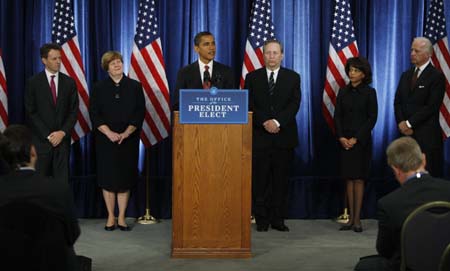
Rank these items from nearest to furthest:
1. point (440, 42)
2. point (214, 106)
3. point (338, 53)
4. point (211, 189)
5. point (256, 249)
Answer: point (214, 106), point (211, 189), point (256, 249), point (338, 53), point (440, 42)

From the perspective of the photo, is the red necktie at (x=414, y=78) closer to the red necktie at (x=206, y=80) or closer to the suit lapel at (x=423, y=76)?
the suit lapel at (x=423, y=76)

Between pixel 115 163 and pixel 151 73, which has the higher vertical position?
pixel 151 73

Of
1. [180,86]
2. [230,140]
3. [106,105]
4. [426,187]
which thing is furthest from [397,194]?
[106,105]

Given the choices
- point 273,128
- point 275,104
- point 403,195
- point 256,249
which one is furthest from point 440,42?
point 403,195

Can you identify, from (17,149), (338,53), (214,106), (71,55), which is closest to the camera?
(17,149)

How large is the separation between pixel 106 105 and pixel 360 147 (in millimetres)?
2470

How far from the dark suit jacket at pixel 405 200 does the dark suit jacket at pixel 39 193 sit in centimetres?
150

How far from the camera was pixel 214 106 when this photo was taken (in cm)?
581

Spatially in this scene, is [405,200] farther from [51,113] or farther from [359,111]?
[51,113]

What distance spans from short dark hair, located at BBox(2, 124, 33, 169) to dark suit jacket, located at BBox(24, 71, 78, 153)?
3.58 m

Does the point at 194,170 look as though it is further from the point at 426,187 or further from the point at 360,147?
the point at 426,187

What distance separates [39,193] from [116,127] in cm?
387

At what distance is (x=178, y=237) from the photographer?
602cm

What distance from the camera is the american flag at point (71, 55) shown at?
25.3ft
